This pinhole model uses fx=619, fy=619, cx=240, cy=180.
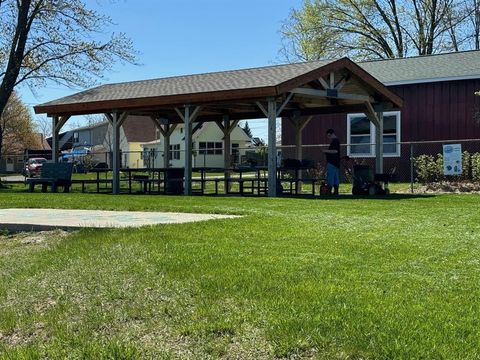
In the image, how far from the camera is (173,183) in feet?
62.3

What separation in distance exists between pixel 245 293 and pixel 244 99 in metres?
11.2

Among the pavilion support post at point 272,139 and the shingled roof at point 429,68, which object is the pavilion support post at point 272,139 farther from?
the shingled roof at point 429,68

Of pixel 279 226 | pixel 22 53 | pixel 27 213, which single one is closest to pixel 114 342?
pixel 279 226

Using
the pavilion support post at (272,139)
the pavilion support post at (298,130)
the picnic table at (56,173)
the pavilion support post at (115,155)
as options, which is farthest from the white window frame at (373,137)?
the picnic table at (56,173)

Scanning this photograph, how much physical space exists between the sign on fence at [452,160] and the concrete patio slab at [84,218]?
10.5 meters

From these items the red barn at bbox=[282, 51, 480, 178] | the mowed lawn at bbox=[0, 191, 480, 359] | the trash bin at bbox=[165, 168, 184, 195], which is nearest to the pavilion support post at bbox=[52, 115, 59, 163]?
the trash bin at bbox=[165, 168, 184, 195]

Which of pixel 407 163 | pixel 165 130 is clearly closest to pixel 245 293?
pixel 165 130

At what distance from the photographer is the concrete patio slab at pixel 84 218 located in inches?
363

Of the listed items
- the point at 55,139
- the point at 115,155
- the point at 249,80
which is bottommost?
the point at 115,155

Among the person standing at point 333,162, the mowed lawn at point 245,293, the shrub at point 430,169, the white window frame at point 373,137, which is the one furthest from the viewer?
the white window frame at point 373,137

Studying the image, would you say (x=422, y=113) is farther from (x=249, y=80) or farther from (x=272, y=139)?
(x=272, y=139)

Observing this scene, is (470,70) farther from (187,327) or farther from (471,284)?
(187,327)

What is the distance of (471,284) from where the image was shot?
496 centimetres

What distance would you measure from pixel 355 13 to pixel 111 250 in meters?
34.3
